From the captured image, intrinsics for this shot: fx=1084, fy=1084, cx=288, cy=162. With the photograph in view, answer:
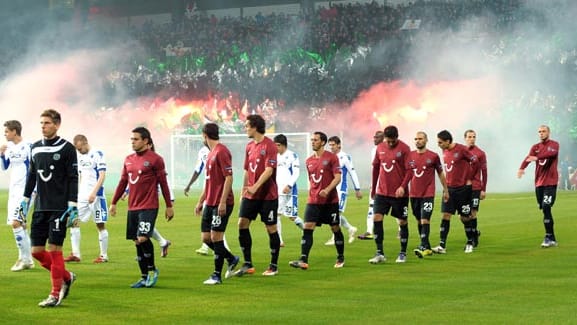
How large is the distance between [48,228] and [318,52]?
53411 millimetres

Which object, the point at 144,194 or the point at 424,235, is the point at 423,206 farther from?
the point at 144,194

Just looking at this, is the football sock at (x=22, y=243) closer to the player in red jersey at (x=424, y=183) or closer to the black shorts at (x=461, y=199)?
the player in red jersey at (x=424, y=183)

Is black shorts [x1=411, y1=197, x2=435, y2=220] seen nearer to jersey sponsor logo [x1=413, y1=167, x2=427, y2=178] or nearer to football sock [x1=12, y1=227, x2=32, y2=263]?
jersey sponsor logo [x1=413, y1=167, x2=427, y2=178]

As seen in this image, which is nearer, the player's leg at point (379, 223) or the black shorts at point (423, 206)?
the player's leg at point (379, 223)

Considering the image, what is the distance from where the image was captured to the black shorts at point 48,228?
1288cm

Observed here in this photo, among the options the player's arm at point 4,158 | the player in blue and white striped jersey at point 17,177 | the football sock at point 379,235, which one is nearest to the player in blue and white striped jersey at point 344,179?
the football sock at point 379,235

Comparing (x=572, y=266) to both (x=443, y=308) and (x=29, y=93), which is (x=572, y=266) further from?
(x=29, y=93)

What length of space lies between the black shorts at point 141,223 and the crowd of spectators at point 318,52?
4128cm

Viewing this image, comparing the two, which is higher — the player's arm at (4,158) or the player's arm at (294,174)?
the player's arm at (4,158)

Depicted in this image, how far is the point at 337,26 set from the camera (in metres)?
65.6

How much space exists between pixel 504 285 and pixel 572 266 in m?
2.81

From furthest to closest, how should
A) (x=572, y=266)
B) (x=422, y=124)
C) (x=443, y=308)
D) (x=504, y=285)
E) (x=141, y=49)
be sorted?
(x=141, y=49) < (x=422, y=124) < (x=572, y=266) < (x=504, y=285) < (x=443, y=308)

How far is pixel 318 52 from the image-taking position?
216 feet

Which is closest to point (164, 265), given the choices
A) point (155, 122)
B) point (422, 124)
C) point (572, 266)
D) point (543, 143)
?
point (572, 266)
